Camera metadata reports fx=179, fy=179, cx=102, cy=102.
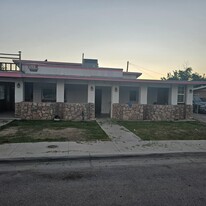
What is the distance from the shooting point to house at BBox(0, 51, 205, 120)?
13.0 metres

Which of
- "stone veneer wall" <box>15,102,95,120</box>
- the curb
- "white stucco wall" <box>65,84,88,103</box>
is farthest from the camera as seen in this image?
"white stucco wall" <box>65,84,88,103</box>

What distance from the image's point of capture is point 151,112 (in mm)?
14352

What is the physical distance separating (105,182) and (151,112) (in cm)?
1107

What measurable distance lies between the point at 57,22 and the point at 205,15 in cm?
1132

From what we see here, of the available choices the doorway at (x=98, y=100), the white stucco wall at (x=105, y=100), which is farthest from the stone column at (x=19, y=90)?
the white stucco wall at (x=105, y=100)

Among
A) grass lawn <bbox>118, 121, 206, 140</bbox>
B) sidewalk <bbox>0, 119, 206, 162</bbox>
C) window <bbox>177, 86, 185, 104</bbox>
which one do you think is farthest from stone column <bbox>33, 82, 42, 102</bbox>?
window <bbox>177, 86, 185, 104</bbox>

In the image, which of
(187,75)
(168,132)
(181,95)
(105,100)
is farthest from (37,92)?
(187,75)

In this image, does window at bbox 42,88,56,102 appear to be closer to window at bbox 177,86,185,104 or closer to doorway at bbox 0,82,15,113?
doorway at bbox 0,82,15,113

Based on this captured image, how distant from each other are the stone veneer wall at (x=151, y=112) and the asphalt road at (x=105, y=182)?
8.30 meters

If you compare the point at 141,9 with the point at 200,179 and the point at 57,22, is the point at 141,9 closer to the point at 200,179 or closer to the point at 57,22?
the point at 57,22

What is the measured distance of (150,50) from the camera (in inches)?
795

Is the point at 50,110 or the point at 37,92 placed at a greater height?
the point at 37,92

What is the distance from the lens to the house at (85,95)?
1296 cm

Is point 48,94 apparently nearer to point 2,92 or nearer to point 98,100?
point 98,100
